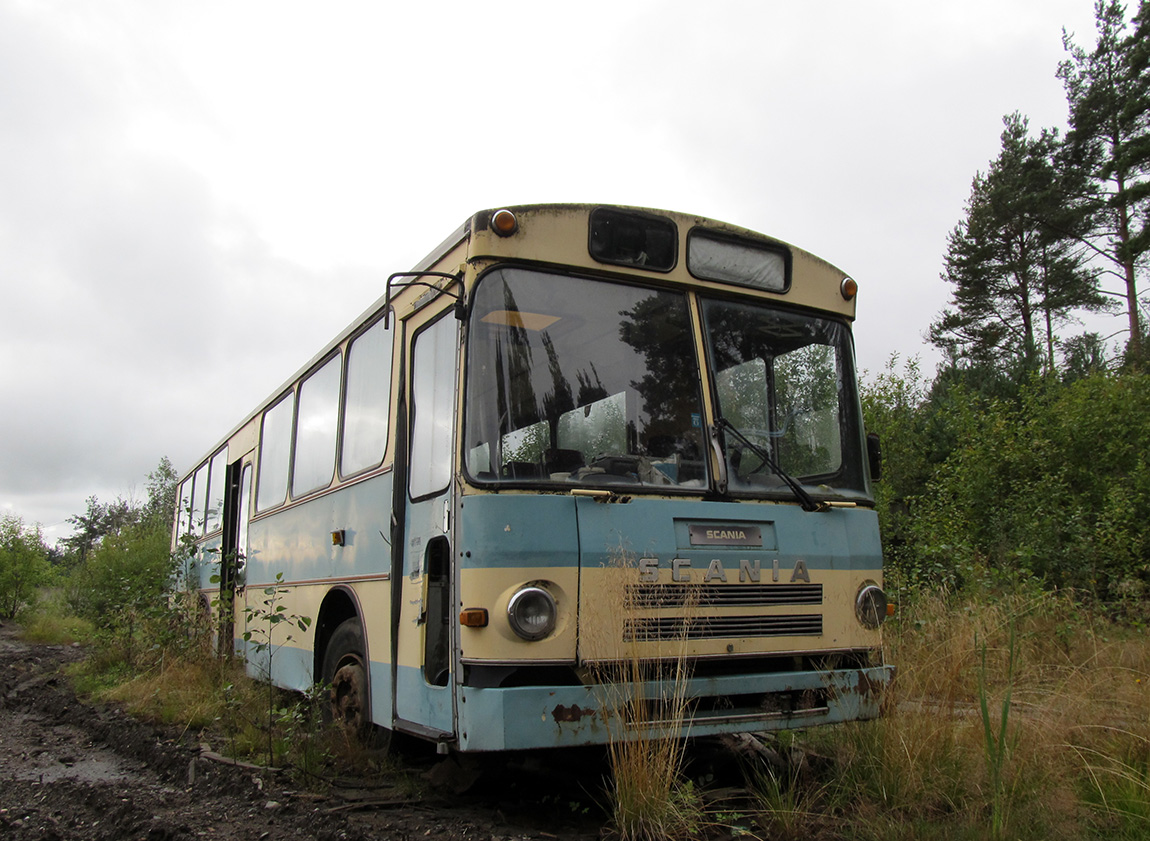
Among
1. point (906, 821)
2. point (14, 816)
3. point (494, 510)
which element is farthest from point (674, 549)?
point (14, 816)

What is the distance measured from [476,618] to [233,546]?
23.4ft

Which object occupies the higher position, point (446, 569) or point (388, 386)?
point (388, 386)

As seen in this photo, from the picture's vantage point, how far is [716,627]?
449 centimetres

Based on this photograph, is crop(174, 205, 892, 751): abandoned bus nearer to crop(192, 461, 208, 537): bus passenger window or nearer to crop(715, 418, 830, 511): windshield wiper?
crop(715, 418, 830, 511): windshield wiper

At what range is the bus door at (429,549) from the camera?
4.45 m

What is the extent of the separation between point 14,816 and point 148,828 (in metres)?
0.96

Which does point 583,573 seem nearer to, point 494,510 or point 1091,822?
point 494,510

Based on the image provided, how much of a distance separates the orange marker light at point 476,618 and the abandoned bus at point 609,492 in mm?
11

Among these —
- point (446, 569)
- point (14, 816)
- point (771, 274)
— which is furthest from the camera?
point (771, 274)

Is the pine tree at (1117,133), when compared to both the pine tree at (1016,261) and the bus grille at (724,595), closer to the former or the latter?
the pine tree at (1016,261)

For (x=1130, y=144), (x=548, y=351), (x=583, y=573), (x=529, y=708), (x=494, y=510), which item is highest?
(x=1130, y=144)

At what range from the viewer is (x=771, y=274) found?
541cm

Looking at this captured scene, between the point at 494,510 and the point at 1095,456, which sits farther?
the point at 1095,456

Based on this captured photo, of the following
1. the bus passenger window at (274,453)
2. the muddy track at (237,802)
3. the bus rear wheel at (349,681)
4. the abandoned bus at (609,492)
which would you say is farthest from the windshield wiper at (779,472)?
the bus passenger window at (274,453)
